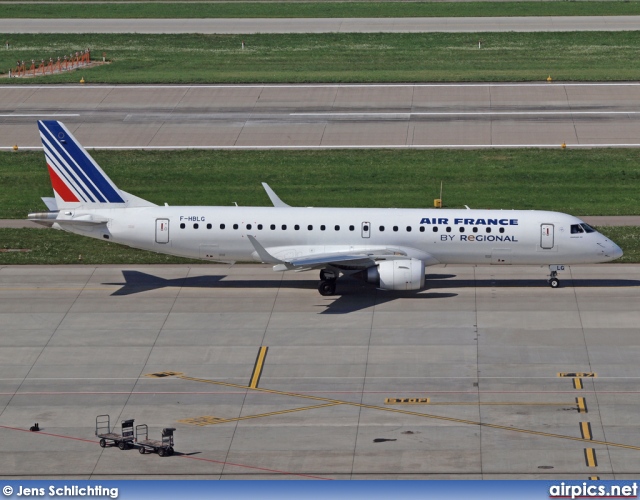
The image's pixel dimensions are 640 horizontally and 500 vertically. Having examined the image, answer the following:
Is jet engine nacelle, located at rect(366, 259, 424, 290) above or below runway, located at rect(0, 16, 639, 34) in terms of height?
below

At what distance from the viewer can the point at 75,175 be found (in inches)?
2009

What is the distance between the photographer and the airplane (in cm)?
5016

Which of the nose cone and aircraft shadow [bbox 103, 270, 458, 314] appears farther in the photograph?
the nose cone

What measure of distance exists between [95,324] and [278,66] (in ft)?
151

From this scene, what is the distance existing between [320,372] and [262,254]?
8.51 m

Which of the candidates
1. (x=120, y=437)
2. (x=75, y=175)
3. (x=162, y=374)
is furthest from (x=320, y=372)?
(x=75, y=175)

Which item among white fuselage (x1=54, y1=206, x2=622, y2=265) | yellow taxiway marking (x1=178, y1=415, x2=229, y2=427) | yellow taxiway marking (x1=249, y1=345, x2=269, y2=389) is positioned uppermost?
white fuselage (x1=54, y1=206, x2=622, y2=265)

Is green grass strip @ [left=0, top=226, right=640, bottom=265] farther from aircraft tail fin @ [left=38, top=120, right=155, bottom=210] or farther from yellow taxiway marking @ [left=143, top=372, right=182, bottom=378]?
yellow taxiway marking @ [left=143, top=372, right=182, bottom=378]

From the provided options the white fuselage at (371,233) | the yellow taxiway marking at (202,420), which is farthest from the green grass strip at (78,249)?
the yellow taxiway marking at (202,420)

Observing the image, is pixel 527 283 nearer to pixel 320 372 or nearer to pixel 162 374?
pixel 320 372

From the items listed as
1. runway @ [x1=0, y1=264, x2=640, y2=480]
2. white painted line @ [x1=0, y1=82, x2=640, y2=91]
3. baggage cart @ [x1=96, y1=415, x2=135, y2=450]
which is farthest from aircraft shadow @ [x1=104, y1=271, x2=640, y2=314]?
white painted line @ [x1=0, y1=82, x2=640, y2=91]

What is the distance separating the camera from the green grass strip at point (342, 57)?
86.1 m

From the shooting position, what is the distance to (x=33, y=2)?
115188mm

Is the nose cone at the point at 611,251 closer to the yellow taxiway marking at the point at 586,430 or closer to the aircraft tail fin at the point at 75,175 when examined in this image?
the yellow taxiway marking at the point at 586,430
